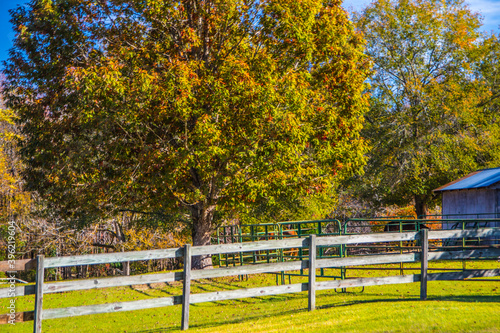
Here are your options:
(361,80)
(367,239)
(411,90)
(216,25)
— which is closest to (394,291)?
(367,239)

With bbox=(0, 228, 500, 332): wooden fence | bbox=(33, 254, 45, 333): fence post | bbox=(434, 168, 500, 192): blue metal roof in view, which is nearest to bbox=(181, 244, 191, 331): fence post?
bbox=(0, 228, 500, 332): wooden fence

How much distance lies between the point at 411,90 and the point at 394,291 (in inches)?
750

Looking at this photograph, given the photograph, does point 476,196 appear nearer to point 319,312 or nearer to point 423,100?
point 423,100

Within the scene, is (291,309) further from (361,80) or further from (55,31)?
(55,31)

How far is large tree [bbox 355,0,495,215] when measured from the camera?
28172 mm

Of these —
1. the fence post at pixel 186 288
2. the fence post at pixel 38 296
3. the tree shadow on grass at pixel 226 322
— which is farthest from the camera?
the tree shadow on grass at pixel 226 322

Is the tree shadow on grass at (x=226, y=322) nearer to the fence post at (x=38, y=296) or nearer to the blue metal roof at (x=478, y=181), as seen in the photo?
the fence post at (x=38, y=296)

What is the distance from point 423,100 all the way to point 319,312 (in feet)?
73.2

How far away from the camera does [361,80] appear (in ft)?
60.0

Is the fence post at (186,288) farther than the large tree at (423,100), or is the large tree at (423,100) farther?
the large tree at (423,100)

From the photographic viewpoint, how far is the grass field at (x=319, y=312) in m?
7.62

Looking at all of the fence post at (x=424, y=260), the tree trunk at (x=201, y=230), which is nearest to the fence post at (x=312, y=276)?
the fence post at (x=424, y=260)

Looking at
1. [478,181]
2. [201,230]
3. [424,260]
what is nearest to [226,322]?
[424,260]

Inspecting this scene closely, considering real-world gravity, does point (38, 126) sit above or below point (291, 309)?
above
